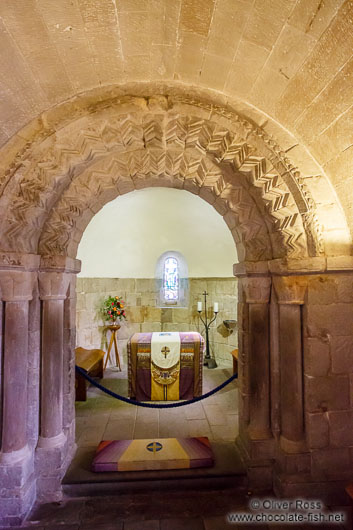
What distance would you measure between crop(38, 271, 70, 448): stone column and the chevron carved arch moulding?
0.33 meters

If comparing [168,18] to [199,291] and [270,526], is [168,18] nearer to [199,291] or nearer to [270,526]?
[270,526]

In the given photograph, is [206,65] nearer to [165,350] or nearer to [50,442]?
[50,442]

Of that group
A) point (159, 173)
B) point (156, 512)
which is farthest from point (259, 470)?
point (159, 173)

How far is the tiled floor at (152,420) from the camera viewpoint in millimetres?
3266

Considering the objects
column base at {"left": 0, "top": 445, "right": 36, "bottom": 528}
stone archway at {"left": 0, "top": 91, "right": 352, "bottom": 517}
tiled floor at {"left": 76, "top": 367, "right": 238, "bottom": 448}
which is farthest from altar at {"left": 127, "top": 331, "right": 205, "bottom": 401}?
column base at {"left": 0, "top": 445, "right": 36, "bottom": 528}

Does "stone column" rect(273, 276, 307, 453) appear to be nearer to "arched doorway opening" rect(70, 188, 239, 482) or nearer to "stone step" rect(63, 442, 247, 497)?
"stone step" rect(63, 442, 247, 497)

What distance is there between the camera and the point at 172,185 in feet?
9.33

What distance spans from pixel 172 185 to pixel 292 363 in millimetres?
2006

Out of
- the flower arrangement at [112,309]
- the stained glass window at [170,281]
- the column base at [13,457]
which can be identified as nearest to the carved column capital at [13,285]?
the column base at [13,457]

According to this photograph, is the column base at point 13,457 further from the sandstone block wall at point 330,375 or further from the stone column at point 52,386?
the sandstone block wall at point 330,375

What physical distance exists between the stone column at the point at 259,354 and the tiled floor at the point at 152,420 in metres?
0.77

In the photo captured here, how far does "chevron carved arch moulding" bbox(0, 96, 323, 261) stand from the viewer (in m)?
2.21

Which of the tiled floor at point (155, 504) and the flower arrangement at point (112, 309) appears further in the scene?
the flower arrangement at point (112, 309)

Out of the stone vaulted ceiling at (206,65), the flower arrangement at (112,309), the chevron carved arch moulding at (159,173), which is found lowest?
the flower arrangement at (112,309)
